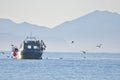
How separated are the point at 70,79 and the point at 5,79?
9508mm

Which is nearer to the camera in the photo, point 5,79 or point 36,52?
point 5,79

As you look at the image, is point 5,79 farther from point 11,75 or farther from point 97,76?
point 97,76

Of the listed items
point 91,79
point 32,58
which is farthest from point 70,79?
point 32,58

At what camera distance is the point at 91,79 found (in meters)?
110

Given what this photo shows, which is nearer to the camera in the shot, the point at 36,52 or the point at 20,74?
the point at 20,74

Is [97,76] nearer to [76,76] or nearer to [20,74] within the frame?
[76,76]

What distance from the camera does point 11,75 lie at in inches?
4614

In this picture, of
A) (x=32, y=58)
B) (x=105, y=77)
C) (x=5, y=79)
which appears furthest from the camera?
(x=32, y=58)

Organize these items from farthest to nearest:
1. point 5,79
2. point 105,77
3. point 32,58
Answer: point 32,58
point 105,77
point 5,79

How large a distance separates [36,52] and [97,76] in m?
68.9

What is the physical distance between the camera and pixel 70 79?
110 metres

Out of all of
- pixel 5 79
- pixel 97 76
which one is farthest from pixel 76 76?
pixel 5 79

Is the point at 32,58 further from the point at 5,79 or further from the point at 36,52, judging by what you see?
the point at 5,79

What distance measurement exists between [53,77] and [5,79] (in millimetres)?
9489
